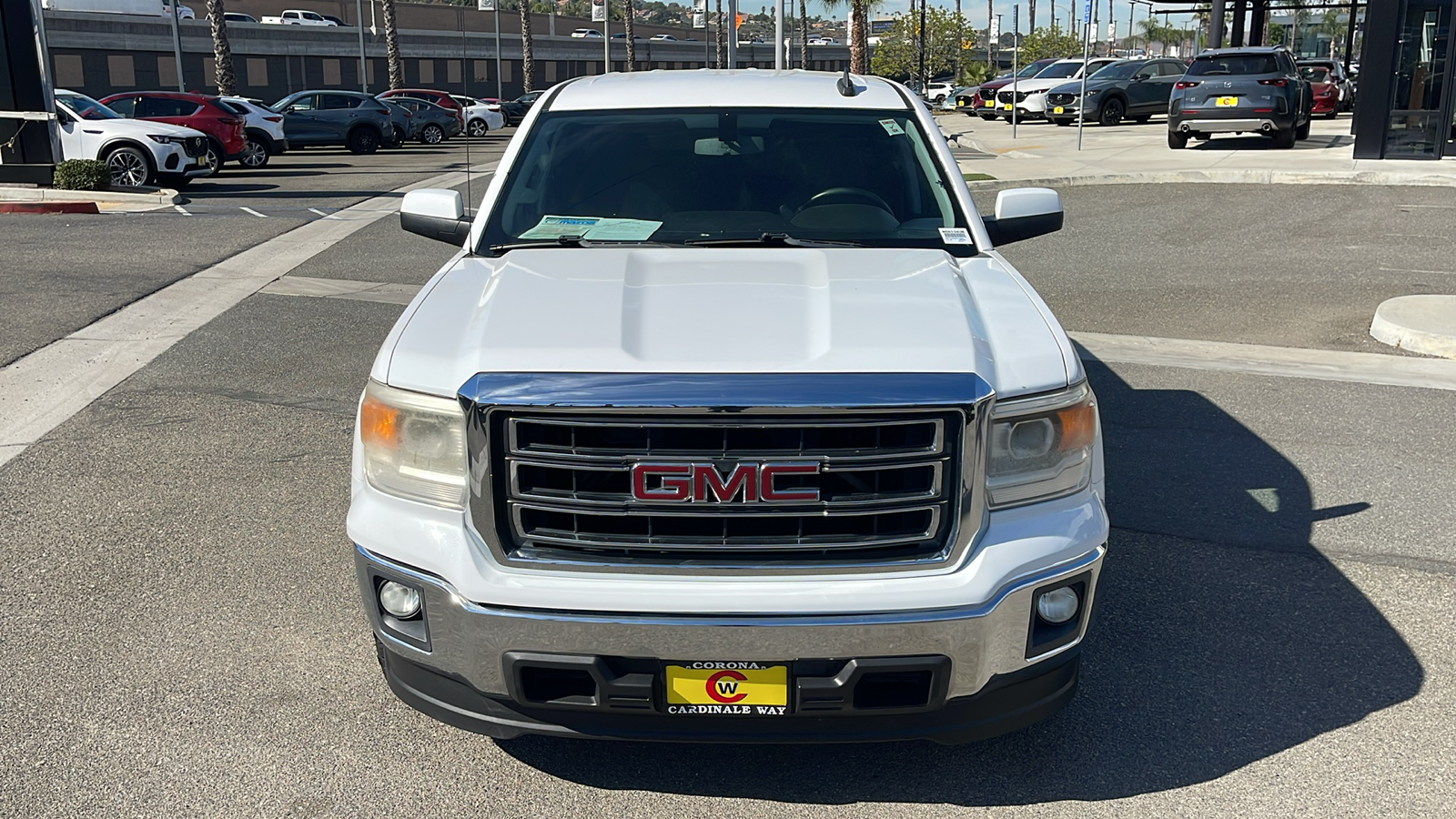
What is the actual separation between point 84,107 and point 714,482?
2230cm

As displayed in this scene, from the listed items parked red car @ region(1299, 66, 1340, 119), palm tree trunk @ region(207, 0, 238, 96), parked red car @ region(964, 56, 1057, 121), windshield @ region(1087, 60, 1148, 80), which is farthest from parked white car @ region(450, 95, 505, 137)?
parked red car @ region(1299, 66, 1340, 119)

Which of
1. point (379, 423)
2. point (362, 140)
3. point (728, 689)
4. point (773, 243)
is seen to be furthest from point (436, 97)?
point (728, 689)

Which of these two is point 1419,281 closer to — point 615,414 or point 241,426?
point 241,426

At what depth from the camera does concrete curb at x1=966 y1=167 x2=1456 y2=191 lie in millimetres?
19234

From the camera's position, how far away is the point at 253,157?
26359 mm

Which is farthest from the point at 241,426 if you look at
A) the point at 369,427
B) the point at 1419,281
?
the point at 1419,281

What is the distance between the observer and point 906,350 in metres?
3.21

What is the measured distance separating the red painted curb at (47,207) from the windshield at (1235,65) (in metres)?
18.6

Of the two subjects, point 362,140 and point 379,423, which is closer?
point 379,423

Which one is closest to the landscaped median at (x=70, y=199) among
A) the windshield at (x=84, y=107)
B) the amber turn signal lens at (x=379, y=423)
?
the windshield at (x=84, y=107)

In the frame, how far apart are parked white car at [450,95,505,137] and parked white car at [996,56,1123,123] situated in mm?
16754

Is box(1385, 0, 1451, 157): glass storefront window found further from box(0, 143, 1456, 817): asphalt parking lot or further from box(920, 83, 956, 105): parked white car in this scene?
box(920, 83, 956, 105): parked white car

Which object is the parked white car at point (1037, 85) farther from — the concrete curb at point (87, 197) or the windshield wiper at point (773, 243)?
the windshield wiper at point (773, 243)

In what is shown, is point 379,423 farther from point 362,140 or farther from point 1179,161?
point 362,140
